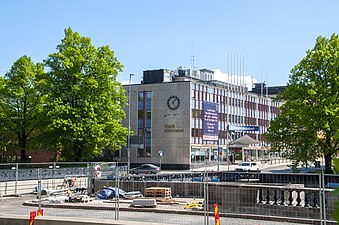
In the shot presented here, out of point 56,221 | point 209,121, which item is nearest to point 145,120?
point 209,121

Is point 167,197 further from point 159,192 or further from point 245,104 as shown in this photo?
point 245,104

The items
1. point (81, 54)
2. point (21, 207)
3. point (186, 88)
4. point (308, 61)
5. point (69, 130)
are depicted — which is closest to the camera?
point (21, 207)

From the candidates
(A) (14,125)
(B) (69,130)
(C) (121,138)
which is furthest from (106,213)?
(A) (14,125)

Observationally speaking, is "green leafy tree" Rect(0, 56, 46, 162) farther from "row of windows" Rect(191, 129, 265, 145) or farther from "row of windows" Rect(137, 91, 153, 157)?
"row of windows" Rect(191, 129, 265, 145)

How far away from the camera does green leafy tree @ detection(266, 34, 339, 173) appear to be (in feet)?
122

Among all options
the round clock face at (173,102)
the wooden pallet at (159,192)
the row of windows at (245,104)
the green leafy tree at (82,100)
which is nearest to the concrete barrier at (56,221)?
the wooden pallet at (159,192)

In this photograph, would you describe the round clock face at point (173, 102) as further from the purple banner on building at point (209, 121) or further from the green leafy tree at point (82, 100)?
the green leafy tree at point (82, 100)

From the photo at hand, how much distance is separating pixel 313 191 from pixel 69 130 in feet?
105

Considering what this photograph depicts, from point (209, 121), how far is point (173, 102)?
25.3 feet

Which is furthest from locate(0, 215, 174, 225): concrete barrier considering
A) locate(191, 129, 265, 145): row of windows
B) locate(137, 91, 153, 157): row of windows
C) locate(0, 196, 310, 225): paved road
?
locate(137, 91, 153, 157): row of windows

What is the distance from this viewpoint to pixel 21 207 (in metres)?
21.8

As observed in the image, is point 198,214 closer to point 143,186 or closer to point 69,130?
point 143,186

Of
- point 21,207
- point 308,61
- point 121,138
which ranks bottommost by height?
point 21,207

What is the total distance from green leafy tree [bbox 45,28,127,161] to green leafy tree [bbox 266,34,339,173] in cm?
1650
